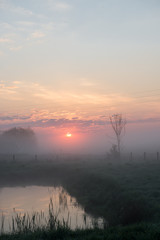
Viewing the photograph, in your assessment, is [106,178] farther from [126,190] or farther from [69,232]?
[69,232]

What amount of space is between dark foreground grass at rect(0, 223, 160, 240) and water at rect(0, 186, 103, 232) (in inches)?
189

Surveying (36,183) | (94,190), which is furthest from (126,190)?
(36,183)

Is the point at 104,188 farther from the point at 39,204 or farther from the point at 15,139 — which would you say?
the point at 15,139

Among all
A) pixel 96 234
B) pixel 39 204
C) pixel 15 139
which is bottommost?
pixel 39 204

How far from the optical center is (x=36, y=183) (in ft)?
113

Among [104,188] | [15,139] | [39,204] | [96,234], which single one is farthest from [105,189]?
[15,139]

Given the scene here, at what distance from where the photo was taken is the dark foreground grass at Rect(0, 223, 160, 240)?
10539 mm

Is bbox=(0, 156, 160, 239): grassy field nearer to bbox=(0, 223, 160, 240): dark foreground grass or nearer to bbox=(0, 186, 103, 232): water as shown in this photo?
bbox=(0, 223, 160, 240): dark foreground grass

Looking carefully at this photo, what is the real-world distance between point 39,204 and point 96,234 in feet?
41.5

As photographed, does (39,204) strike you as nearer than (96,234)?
No

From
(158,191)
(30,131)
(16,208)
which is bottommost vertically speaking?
(16,208)

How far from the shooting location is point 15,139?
124438mm

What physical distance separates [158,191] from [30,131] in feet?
382

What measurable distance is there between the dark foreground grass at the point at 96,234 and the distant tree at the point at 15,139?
114m
